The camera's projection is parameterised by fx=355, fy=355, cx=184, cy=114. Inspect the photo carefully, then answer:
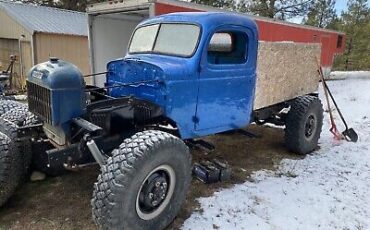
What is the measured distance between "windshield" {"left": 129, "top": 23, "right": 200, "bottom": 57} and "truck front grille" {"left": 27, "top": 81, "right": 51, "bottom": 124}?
1.60 m

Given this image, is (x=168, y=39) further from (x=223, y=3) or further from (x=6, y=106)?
(x=223, y=3)

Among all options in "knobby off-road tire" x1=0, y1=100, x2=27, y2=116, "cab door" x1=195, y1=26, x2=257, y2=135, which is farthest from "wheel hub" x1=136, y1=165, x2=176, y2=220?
"knobby off-road tire" x1=0, y1=100, x2=27, y2=116

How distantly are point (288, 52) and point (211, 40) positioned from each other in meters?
1.89

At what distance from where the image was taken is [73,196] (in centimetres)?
425

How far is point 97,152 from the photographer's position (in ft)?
11.0

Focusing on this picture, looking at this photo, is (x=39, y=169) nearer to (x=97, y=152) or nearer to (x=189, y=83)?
(x=97, y=152)

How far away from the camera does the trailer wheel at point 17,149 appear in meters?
3.83

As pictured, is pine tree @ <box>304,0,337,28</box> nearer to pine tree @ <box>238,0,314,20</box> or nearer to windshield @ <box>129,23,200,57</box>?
pine tree @ <box>238,0,314,20</box>

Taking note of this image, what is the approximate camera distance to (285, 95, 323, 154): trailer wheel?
620 centimetres

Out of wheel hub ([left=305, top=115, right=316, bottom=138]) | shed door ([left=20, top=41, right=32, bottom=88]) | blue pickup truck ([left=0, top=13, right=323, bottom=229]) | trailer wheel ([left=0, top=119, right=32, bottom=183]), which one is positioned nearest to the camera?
blue pickup truck ([left=0, top=13, right=323, bottom=229])

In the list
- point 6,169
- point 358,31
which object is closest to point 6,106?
point 6,169

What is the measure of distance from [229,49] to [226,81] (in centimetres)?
65

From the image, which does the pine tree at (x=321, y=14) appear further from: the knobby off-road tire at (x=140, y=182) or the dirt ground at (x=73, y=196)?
the knobby off-road tire at (x=140, y=182)

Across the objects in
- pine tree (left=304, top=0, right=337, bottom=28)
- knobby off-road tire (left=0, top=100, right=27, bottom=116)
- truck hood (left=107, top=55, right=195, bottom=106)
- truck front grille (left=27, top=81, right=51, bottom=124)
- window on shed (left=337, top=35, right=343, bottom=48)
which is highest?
pine tree (left=304, top=0, right=337, bottom=28)
